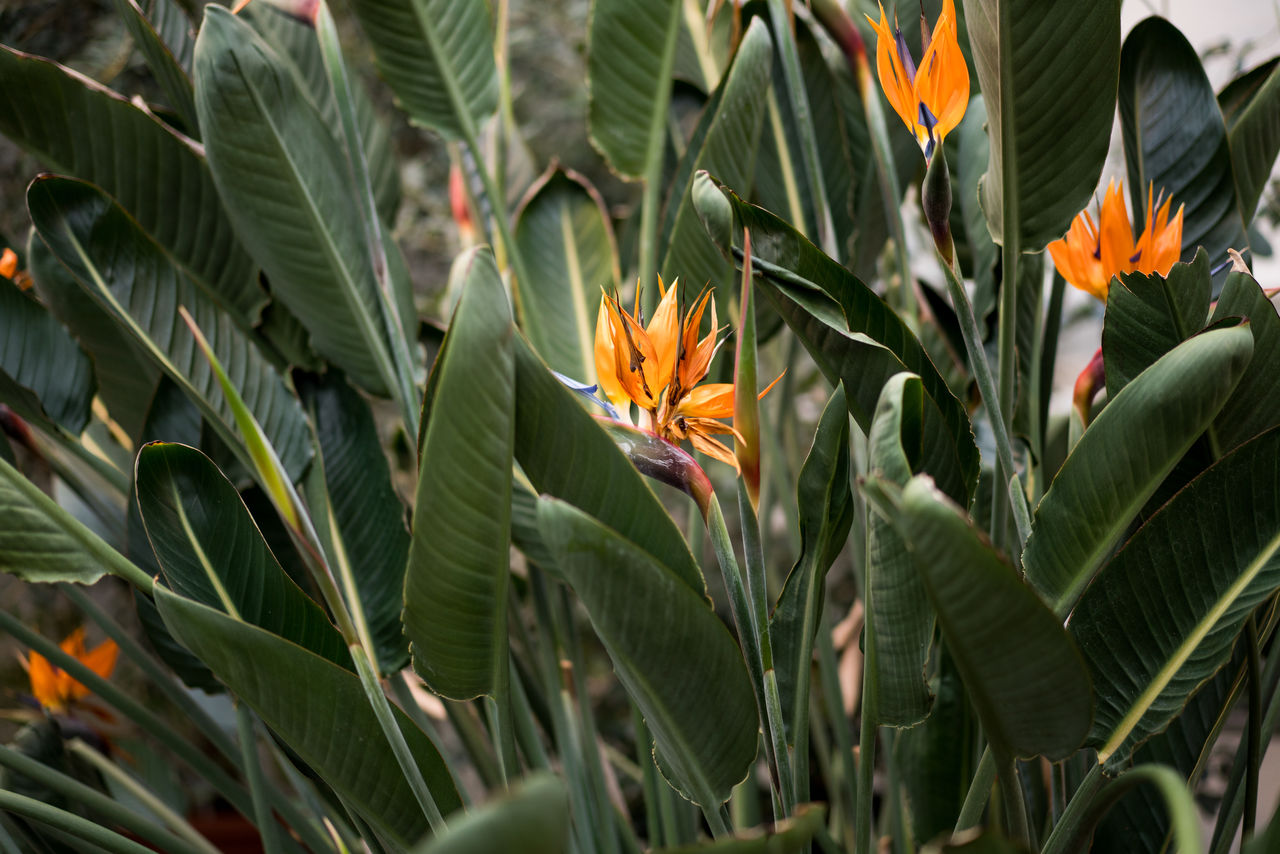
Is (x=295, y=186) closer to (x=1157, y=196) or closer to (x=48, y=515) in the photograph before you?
(x=48, y=515)

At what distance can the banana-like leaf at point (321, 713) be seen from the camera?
37 centimetres

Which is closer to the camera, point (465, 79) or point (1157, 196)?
point (1157, 196)

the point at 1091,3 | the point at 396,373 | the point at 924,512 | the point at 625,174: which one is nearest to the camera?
the point at 924,512

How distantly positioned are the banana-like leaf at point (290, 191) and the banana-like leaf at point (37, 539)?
0.19 meters

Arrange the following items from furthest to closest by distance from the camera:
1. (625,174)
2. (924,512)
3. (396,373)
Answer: (625,174) → (396,373) → (924,512)

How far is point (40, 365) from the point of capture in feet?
1.84

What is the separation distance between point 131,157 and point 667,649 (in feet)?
1.63

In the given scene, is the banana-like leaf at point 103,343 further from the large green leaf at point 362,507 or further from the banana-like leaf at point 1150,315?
the banana-like leaf at point 1150,315

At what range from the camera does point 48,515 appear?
0.46 metres

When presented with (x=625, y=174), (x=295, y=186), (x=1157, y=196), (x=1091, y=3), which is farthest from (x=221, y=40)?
(x=1157, y=196)

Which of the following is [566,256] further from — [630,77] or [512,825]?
[512,825]

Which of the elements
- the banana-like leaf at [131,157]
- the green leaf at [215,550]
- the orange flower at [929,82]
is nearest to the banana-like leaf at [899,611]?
the orange flower at [929,82]

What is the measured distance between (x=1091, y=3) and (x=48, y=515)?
55cm

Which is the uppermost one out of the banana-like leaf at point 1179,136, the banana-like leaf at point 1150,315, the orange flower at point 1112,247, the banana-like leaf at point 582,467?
the banana-like leaf at point 1179,136
